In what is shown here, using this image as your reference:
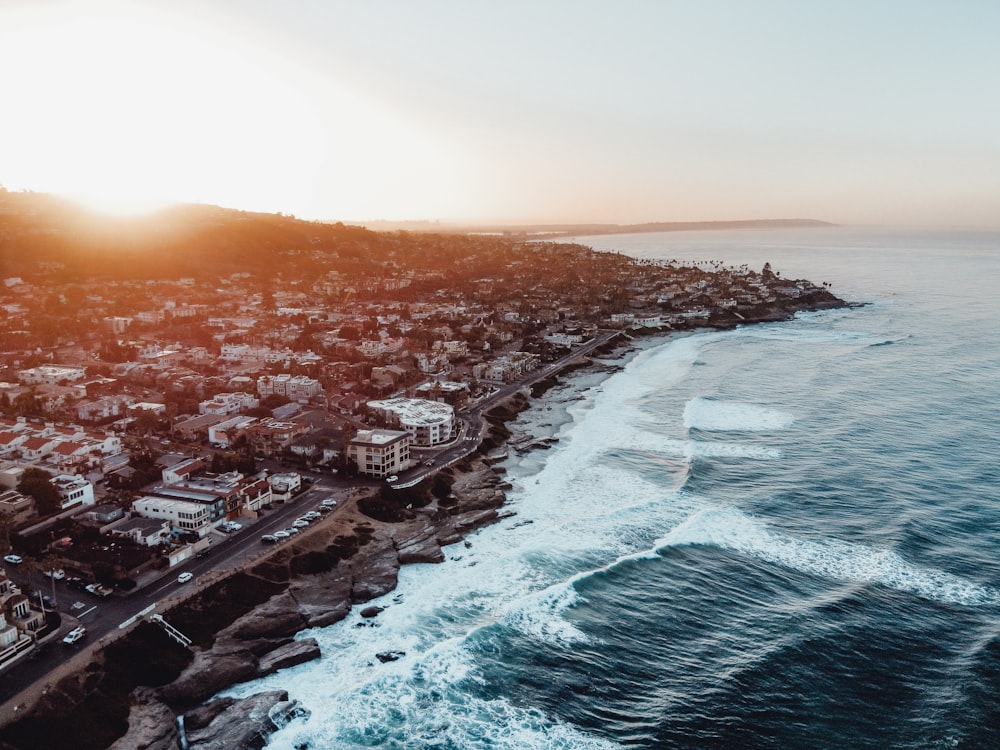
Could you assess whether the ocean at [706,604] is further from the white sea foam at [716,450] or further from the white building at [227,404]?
the white building at [227,404]

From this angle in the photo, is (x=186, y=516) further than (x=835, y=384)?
No

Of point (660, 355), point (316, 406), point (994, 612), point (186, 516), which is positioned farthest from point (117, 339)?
point (994, 612)

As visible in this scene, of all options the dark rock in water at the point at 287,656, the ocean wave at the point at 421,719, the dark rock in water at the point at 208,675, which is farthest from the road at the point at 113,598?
the ocean wave at the point at 421,719

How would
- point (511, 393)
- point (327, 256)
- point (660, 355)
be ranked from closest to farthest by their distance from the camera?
point (511, 393) < point (660, 355) < point (327, 256)

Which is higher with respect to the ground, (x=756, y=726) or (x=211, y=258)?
(x=211, y=258)

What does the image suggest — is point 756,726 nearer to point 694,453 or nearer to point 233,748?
point 233,748

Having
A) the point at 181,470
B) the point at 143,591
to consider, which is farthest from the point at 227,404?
the point at 143,591
